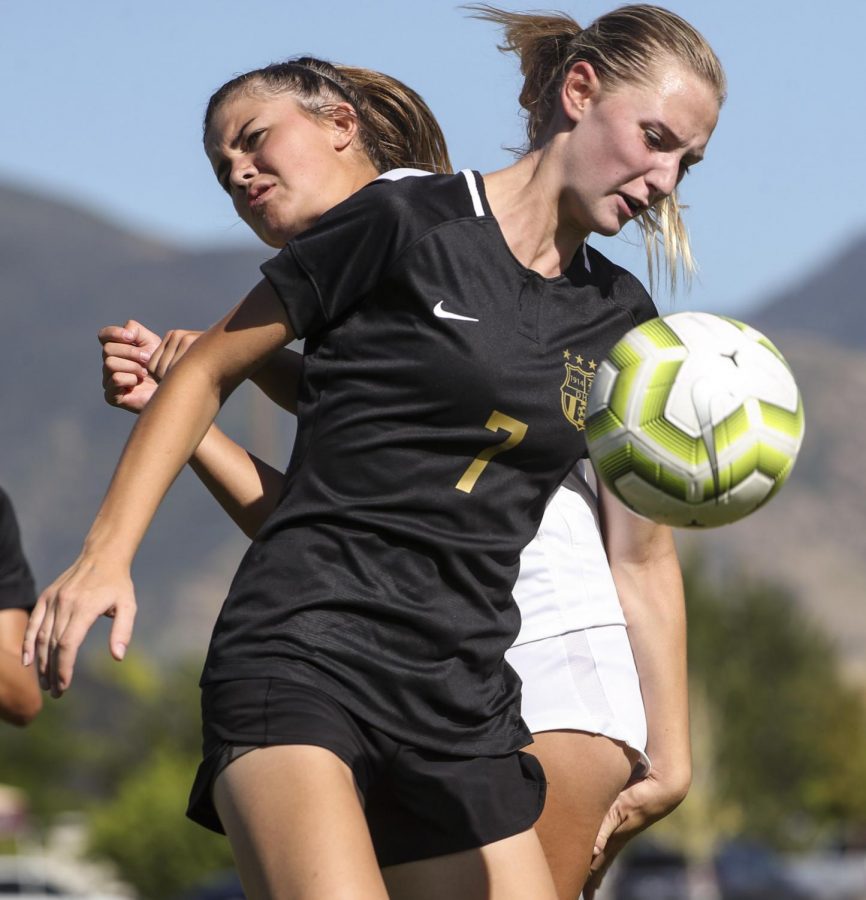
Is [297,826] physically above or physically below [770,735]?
above

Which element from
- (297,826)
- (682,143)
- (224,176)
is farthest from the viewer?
(224,176)

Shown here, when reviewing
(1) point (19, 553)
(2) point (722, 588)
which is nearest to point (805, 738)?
(2) point (722, 588)

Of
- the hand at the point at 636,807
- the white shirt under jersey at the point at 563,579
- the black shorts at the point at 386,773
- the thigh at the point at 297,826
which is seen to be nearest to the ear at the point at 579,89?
the white shirt under jersey at the point at 563,579

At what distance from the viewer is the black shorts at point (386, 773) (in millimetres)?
→ 3314

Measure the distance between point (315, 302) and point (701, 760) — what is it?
45.7m

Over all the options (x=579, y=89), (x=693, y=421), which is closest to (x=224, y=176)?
(x=579, y=89)

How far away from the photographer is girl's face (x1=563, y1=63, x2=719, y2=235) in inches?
145

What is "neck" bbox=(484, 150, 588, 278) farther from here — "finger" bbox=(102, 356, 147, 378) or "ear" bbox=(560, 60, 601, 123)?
"finger" bbox=(102, 356, 147, 378)

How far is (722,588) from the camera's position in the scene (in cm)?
5928

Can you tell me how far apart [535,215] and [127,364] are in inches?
45.9

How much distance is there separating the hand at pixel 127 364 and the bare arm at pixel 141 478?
686mm

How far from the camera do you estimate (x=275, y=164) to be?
4289 mm

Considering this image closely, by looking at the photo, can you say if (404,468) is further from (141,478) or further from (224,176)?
(224,176)

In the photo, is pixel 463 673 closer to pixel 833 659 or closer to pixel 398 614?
pixel 398 614
